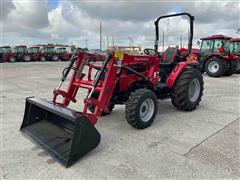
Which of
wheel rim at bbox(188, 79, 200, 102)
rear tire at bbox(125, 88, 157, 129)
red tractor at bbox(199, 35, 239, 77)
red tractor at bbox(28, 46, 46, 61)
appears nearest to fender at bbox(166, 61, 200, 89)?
wheel rim at bbox(188, 79, 200, 102)

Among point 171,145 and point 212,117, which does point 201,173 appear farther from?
point 212,117

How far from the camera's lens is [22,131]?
12.4ft

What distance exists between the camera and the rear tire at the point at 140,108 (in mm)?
3678

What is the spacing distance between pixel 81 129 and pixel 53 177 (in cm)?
64

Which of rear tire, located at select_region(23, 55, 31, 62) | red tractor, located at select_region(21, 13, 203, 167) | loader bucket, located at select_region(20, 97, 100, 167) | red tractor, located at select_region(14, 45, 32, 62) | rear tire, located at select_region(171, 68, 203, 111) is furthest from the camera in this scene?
rear tire, located at select_region(23, 55, 31, 62)

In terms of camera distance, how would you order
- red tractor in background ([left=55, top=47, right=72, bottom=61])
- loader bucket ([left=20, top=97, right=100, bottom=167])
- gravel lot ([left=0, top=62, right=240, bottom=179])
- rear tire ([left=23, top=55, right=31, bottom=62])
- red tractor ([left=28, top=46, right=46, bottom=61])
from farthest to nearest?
red tractor in background ([left=55, top=47, right=72, bottom=61])
red tractor ([left=28, top=46, right=46, bottom=61])
rear tire ([left=23, top=55, right=31, bottom=62])
loader bucket ([left=20, top=97, right=100, bottom=167])
gravel lot ([left=0, top=62, right=240, bottom=179])

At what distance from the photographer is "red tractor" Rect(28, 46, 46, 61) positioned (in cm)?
2805

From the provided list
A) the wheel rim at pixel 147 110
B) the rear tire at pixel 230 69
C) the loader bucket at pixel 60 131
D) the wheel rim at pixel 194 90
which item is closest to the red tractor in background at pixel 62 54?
the rear tire at pixel 230 69

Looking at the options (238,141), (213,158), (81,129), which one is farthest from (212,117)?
(81,129)

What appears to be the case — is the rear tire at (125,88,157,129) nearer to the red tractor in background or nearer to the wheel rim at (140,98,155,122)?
the wheel rim at (140,98,155,122)

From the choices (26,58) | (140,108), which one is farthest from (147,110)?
(26,58)

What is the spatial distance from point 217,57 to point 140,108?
9.59 m

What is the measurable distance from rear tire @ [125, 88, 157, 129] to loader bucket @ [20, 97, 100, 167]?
816 millimetres

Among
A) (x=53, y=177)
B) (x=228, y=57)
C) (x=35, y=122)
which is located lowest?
(x=53, y=177)
